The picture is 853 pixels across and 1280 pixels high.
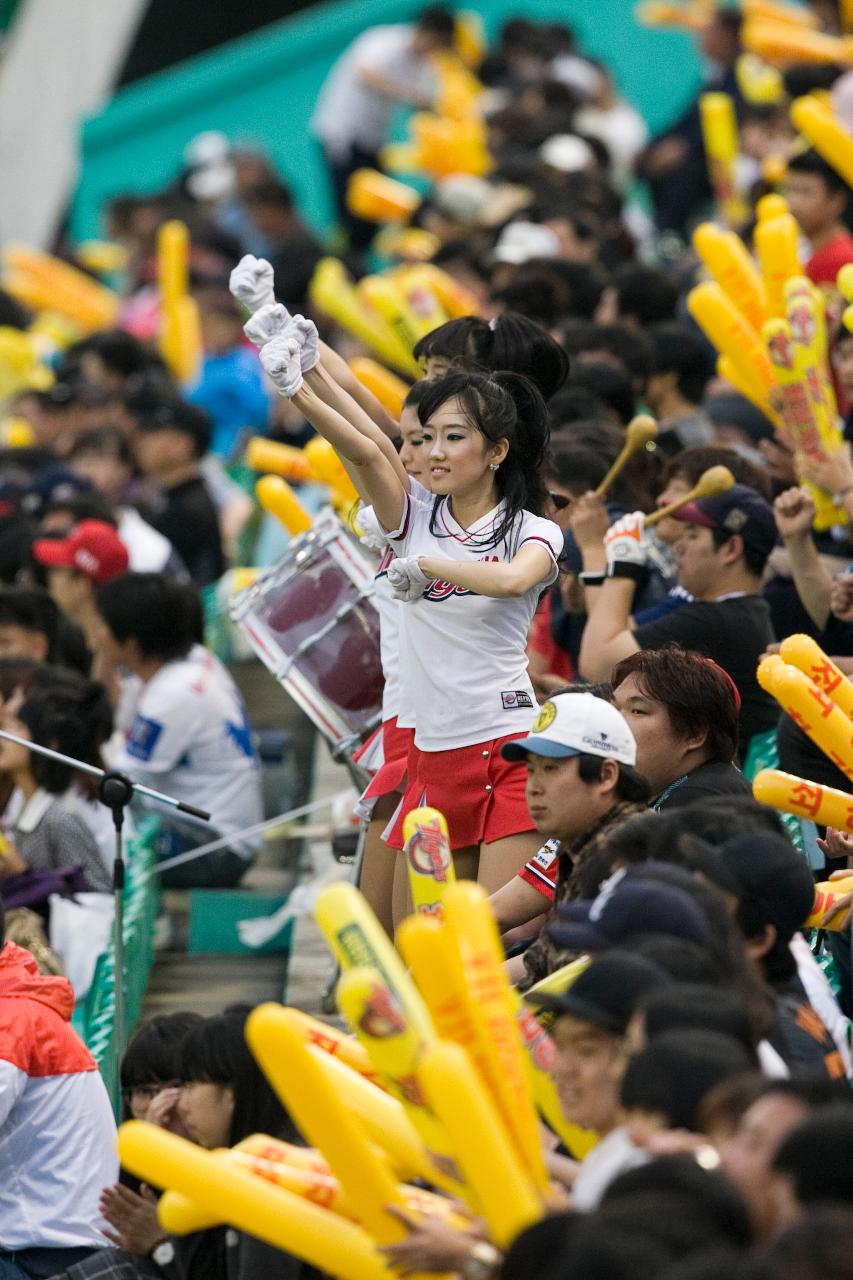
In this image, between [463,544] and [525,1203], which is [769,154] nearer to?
[463,544]

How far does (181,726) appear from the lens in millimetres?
7699

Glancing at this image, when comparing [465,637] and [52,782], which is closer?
[465,637]

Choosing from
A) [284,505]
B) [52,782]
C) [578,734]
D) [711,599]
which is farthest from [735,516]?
[52,782]

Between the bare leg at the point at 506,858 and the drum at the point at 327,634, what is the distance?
3.61 ft

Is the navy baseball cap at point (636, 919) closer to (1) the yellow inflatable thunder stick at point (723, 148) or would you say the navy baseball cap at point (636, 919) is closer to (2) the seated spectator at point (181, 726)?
(2) the seated spectator at point (181, 726)

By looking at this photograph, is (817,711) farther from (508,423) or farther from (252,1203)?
(252,1203)

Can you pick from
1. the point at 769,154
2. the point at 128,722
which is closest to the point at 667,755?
the point at 128,722

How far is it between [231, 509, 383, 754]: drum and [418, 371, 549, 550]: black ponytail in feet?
3.36

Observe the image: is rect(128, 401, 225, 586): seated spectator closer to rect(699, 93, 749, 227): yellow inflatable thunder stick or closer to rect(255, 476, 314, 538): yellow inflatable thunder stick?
rect(255, 476, 314, 538): yellow inflatable thunder stick

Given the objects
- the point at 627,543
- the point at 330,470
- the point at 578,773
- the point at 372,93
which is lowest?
the point at 372,93

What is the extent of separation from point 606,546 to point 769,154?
6080mm

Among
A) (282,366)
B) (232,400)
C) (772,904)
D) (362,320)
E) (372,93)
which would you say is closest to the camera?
(772,904)

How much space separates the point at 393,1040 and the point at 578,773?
121 centimetres

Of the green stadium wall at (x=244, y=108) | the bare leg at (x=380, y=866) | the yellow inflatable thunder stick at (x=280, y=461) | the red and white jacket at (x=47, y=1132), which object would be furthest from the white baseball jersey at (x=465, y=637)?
the green stadium wall at (x=244, y=108)
